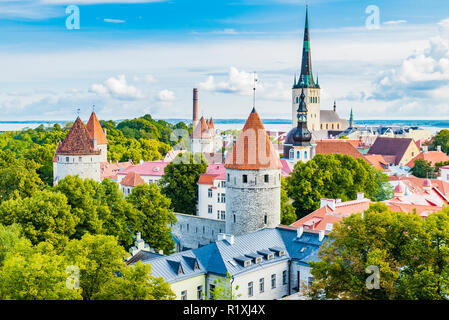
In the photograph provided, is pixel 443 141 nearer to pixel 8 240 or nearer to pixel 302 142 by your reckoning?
pixel 302 142

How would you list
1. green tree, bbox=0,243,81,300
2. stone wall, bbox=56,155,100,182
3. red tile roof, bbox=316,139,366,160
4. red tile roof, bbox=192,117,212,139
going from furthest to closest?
red tile roof, bbox=192,117,212,139, red tile roof, bbox=316,139,366,160, stone wall, bbox=56,155,100,182, green tree, bbox=0,243,81,300

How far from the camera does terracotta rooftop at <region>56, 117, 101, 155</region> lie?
43.8 m

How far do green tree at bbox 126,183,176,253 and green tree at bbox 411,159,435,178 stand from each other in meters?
37.0

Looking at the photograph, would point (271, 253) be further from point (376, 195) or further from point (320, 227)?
point (376, 195)

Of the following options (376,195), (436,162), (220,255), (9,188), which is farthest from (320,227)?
(436,162)

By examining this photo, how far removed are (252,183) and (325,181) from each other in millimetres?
12421

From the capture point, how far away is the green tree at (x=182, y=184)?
44.0 meters

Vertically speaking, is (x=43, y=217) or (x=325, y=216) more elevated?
(x=43, y=217)

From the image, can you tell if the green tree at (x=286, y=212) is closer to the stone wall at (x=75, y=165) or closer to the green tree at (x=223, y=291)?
the green tree at (x=223, y=291)

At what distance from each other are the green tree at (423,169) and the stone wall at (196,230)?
33.1 meters

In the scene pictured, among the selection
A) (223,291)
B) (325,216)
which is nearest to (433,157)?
(325,216)

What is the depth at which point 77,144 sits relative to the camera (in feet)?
144

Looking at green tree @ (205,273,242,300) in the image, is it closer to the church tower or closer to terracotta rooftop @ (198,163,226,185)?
terracotta rooftop @ (198,163,226,185)

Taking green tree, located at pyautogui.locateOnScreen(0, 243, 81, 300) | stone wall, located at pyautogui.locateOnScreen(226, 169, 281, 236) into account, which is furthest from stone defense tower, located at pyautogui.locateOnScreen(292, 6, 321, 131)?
green tree, located at pyautogui.locateOnScreen(0, 243, 81, 300)
